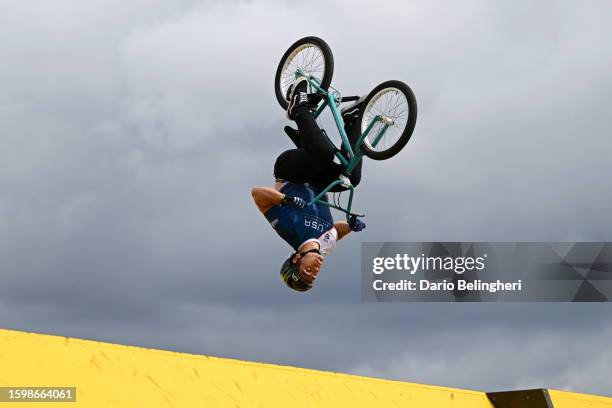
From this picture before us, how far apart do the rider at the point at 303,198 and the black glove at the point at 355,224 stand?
14 millimetres

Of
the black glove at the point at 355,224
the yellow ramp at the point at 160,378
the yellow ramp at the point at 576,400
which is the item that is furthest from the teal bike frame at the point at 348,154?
the yellow ramp at the point at 576,400

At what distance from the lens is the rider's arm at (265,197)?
542 inches

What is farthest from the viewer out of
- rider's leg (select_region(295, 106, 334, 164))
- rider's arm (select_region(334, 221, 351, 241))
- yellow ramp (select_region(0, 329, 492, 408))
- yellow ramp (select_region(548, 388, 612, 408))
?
yellow ramp (select_region(548, 388, 612, 408))

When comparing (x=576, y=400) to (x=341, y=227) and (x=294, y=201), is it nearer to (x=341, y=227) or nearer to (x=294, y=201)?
(x=341, y=227)

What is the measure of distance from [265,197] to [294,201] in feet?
1.40

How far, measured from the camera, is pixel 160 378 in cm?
1120

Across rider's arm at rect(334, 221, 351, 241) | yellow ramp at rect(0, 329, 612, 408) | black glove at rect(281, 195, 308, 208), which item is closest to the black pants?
black glove at rect(281, 195, 308, 208)

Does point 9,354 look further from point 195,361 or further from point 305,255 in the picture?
point 305,255

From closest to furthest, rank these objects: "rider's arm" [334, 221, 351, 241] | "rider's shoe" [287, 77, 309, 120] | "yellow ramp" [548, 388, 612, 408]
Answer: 1. "rider's shoe" [287, 77, 309, 120]
2. "rider's arm" [334, 221, 351, 241]
3. "yellow ramp" [548, 388, 612, 408]

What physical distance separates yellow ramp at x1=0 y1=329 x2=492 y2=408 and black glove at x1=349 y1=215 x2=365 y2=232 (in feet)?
7.00

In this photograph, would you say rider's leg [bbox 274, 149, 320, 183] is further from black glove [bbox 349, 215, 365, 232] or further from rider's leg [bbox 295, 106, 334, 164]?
black glove [bbox 349, 215, 365, 232]

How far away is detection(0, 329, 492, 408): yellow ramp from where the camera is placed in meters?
10.3

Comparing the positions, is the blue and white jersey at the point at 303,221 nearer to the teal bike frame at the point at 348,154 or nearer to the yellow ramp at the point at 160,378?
the teal bike frame at the point at 348,154

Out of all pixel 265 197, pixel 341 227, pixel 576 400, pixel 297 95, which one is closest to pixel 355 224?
→ pixel 341 227
